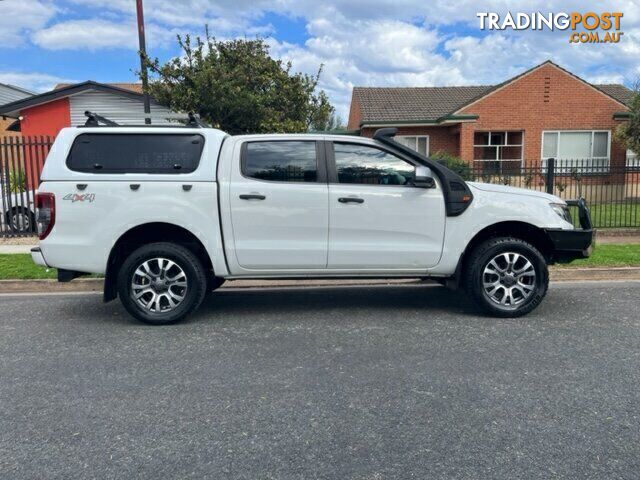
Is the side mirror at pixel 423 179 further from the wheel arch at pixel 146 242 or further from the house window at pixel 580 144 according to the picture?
the house window at pixel 580 144

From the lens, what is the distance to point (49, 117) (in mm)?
17906

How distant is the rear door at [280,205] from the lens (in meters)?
5.55

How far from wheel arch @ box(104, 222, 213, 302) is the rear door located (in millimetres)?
465

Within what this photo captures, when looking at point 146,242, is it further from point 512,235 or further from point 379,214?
point 512,235

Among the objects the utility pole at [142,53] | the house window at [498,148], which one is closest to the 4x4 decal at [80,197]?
the utility pole at [142,53]

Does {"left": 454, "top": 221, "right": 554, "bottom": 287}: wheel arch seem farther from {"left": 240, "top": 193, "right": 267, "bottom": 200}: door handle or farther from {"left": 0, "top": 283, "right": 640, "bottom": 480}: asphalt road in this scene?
{"left": 240, "top": 193, "right": 267, "bottom": 200}: door handle

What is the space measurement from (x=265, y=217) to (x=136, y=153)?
→ 1.46 meters

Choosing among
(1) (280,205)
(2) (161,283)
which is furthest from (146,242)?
(1) (280,205)

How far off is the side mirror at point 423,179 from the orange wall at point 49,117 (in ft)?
50.2

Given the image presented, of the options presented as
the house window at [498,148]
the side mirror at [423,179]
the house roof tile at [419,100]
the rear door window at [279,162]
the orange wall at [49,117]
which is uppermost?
the house roof tile at [419,100]

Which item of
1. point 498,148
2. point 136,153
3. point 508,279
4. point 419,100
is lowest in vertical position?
point 508,279

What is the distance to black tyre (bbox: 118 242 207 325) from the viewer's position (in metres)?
5.54

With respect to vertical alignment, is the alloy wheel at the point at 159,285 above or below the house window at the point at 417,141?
below

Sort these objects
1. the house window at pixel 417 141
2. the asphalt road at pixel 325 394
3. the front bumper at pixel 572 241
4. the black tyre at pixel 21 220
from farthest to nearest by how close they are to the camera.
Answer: the house window at pixel 417 141, the black tyre at pixel 21 220, the front bumper at pixel 572 241, the asphalt road at pixel 325 394
